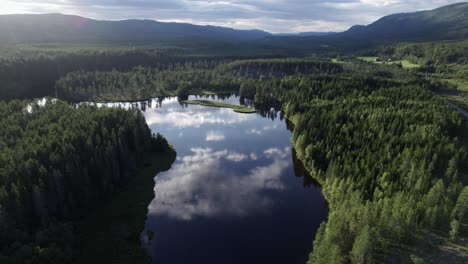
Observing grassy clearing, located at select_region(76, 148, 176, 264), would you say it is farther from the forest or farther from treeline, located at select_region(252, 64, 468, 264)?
treeline, located at select_region(252, 64, 468, 264)

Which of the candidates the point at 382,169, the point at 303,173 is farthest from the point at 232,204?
the point at 382,169

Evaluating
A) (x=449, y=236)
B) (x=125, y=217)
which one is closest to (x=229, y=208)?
(x=125, y=217)

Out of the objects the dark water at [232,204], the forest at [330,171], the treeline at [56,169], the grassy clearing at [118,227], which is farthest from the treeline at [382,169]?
the treeline at [56,169]

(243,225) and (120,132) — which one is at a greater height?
(120,132)

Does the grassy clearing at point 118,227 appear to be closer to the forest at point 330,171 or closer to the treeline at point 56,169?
the treeline at point 56,169

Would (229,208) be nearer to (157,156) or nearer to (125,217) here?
(125,217)

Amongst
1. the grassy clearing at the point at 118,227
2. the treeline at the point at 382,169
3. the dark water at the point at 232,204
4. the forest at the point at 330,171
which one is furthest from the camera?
the dark water at the point at 232,204
